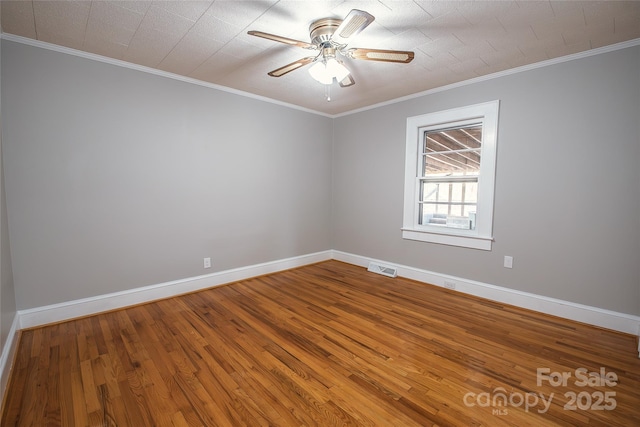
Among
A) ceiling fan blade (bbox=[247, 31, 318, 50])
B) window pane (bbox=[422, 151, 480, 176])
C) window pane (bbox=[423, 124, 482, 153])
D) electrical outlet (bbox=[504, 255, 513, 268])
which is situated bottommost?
electrical outlet (bbox=[504, 255, 513, 268])

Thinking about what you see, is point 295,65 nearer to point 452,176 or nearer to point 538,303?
point 452,176

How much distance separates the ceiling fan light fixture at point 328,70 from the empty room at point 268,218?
0.02 meters

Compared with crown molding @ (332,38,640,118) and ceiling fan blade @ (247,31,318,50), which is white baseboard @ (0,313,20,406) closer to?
ceiling fan blade @ (247,31,318,50)

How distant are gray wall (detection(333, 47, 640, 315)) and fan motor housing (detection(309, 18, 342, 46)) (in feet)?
6.61

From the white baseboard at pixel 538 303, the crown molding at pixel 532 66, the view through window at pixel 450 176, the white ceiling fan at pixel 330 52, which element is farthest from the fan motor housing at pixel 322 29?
the white baseboard at pixel 538 303

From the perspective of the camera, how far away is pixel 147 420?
1536mm

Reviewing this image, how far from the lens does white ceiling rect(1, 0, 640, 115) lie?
6.38 feet

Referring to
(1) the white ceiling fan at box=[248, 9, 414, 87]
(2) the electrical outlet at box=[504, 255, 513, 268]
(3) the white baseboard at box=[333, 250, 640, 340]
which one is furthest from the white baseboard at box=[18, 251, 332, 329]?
(2) the electrical outlet at box=[504, 255, 513, 268]

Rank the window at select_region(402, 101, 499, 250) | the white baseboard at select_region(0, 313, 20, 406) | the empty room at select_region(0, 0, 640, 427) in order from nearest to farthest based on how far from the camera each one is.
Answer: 1. the white baseboard at select_region(0, 313, 20, 406)
2. the empty room at select_region(0, 0, 640, 427)
3. the window at select_region(402, 101, 499, 250)

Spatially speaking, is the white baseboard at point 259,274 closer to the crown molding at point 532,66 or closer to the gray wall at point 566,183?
the gray wall at point 566,183

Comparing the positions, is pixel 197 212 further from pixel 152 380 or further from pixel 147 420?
pixel 147 420

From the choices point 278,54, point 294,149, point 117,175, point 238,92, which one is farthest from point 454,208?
point 117,175

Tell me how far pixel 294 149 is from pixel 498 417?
12.6 ft

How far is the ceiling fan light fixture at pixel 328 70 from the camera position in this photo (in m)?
2.20
